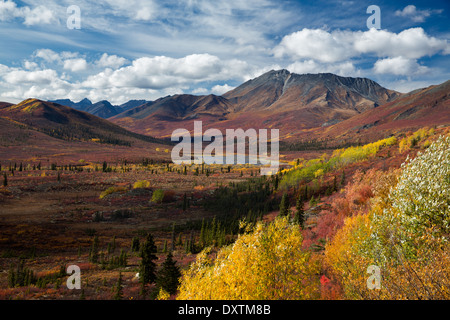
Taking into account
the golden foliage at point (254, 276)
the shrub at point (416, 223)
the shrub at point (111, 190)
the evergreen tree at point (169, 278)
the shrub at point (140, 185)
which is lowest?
the evergreen tree at point (169, 278)

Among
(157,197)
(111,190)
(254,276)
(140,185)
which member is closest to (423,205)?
(254,276)

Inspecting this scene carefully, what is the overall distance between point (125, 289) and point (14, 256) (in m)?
22.8

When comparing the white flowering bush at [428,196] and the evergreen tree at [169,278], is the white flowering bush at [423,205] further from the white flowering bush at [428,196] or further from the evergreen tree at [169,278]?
the evergreen tree at [169,278]

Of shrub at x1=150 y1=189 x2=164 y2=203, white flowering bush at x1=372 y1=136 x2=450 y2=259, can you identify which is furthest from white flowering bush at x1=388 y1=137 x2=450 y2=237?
shrub at x1=150 y1=189 x2=164 y2=203

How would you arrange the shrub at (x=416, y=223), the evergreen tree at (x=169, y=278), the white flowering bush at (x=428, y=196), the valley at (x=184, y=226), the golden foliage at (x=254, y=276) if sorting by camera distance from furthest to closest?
the evergreen tree at (x=169, y=278) < the valley at (x=184, y=226) < the white flowering bush at (x=428, y=196) < the shrub at (x=416, y=223) < the golden foliage at (x=254, y=276)

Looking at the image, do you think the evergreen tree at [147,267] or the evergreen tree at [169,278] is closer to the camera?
the evergreen tree at [169,278]

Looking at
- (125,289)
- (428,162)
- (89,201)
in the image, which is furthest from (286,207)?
(89,201)

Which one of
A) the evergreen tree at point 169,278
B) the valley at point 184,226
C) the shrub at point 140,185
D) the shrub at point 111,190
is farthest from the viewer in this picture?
the shrub at point 140,185

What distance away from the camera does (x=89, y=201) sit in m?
78.8

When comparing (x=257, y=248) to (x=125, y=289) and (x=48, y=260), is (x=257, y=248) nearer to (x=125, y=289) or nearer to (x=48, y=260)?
(x=125, y=289)

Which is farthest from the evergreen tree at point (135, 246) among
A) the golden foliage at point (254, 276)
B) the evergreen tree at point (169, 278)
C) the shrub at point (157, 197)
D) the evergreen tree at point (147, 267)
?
the shrub at point (157, 197)

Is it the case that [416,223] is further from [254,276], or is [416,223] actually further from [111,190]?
[111,190]

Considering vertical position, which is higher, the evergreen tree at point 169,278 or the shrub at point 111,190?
the shrub at point 111,190

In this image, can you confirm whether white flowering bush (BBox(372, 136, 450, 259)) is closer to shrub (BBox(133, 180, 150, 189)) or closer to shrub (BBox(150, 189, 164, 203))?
shrub (BBox(150, 189, 164, 203))
